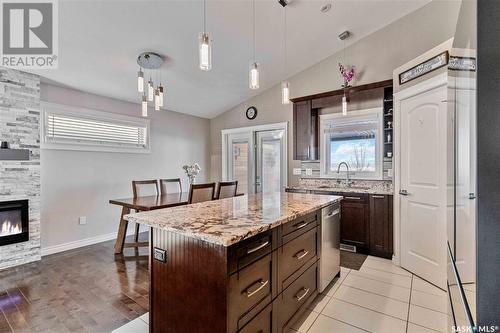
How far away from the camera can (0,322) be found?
1964 millimetres

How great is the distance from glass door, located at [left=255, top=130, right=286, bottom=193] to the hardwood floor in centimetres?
271

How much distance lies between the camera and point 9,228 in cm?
308

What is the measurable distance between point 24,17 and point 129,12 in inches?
42.0

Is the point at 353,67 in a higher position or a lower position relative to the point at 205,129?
higher

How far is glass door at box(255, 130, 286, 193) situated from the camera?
4953mm

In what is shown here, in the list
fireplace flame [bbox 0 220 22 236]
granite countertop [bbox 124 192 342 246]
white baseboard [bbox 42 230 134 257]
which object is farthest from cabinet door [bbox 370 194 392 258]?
fireplace flame [bbox 0 220 22 236]

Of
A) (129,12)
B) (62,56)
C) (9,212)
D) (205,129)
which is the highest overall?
(129,12)

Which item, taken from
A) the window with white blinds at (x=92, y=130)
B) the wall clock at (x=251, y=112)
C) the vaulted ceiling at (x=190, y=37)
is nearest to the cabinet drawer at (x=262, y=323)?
the vaulted ceiling at (x=190, y=37)

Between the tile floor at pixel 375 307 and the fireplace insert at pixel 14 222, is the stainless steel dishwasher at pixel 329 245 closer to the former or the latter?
the tile floor at pixel 375 307

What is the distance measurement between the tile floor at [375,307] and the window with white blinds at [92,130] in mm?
2992

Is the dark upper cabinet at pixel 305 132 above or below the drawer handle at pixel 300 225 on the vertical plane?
above

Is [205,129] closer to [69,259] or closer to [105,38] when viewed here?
[105,38]

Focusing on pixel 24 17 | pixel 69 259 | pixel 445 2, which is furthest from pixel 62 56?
pixel 445 2

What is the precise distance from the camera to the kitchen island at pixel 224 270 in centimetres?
123
